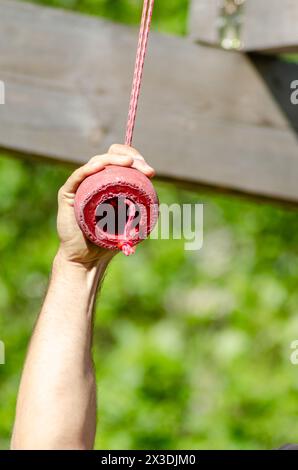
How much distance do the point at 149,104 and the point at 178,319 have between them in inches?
64.8

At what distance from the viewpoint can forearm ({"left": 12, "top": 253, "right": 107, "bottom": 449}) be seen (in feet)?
Answer: 4.63

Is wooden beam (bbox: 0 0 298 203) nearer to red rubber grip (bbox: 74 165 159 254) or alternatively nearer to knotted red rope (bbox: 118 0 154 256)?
knotted red rope (bbox: 118 0 154 256)

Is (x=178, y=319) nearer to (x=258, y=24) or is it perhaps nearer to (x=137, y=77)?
(x=258, y=24)

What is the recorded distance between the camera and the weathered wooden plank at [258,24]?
6.49 ft

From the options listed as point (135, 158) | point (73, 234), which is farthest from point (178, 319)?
point (135, 158)

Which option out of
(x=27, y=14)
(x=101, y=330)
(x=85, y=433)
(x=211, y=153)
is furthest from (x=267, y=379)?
(x=85, y=433)

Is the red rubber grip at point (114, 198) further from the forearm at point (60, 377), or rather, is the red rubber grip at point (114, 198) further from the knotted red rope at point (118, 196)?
the forearm at point (60, 377)

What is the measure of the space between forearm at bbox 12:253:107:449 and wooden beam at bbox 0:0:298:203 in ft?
A: 1.74

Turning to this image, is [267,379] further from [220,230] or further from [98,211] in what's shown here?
[98,211]

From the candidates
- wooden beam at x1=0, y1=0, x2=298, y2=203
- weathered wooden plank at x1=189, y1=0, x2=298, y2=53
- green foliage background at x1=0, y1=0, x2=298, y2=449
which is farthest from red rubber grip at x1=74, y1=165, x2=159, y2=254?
green foliage background at x1=0, y1=0, x2=298, y2=449

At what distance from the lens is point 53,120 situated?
77.6 inches

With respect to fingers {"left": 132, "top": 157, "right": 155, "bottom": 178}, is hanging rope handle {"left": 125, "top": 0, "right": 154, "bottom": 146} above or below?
above

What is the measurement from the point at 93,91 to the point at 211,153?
270mm

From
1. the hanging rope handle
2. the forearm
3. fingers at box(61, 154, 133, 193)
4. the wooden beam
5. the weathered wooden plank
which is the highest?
the weathered wooden plank
